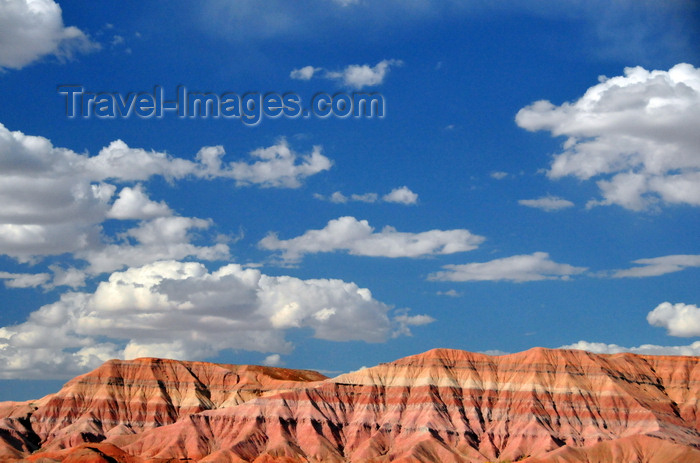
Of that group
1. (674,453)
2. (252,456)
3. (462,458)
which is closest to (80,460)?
(252,456)

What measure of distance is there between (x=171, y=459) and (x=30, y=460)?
28.9 m

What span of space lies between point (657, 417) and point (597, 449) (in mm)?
26135

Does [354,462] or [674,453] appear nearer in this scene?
[674,453]

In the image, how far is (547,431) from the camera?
654 ft

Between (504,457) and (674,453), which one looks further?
(504,457)

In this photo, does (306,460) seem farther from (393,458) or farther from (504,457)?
(504,457)

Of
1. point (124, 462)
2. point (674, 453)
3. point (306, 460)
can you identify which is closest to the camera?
point (674, 453)

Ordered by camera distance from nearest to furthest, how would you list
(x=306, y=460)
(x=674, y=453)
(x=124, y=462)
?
(x=674, y=453) → (x=124, y=462) → (x=306, y=460)

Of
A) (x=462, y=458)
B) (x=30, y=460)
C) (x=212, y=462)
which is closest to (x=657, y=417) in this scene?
(x=462, y=458)

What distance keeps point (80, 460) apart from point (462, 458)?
→ 77.0 m

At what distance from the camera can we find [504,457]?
7672 inches

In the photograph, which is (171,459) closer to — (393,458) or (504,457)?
(393,458)

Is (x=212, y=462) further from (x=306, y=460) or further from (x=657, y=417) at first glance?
(x=657, y=417)

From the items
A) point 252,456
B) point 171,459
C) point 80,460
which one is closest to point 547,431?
point 252,456
